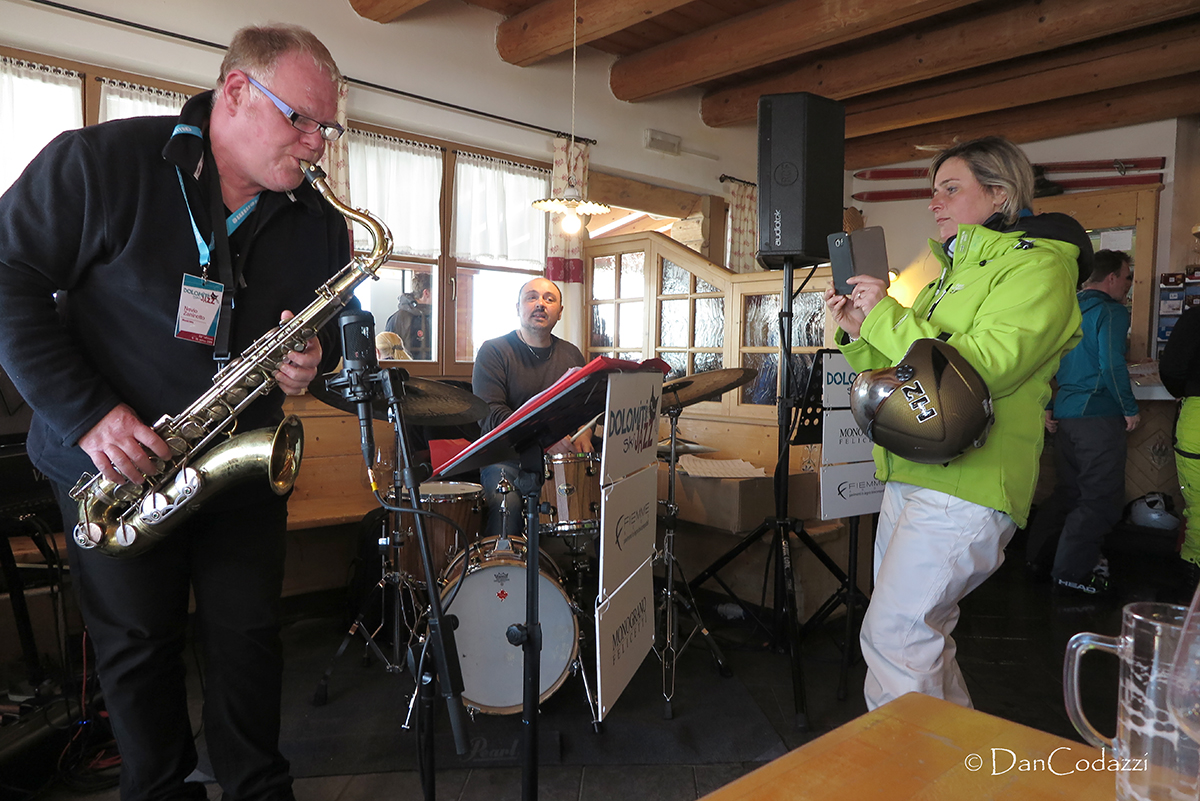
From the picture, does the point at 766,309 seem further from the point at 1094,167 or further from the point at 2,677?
the point at 2,677

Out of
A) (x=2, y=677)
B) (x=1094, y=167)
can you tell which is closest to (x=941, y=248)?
(x=2, y=677)

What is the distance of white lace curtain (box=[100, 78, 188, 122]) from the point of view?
3.56 m

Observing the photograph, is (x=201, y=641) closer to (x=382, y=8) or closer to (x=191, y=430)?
(x=191, y=430)

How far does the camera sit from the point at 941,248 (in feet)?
6.23

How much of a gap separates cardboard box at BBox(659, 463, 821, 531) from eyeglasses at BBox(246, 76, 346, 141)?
2.21 meters

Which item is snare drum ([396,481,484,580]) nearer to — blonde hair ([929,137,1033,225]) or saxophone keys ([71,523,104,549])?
saxophone keys ([71,523,104,549])

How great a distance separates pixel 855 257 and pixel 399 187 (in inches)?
134

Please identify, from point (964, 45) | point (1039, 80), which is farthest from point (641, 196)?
point (1039, 80)

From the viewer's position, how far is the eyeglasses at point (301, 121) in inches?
55.9

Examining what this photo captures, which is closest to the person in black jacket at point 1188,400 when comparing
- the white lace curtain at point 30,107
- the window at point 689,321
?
the window at point 689,321

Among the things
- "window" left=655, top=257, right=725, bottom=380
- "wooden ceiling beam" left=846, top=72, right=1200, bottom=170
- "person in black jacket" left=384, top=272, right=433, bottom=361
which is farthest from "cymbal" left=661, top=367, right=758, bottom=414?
"wooden ceiling beam" left=846, top=72, right=1200, bottom=170

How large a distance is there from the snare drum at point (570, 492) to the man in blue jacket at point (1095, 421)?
292 cm

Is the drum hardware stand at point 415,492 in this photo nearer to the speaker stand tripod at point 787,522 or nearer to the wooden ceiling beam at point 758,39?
the speaker stand tripod at point 787,522

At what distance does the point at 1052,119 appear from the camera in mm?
6098
